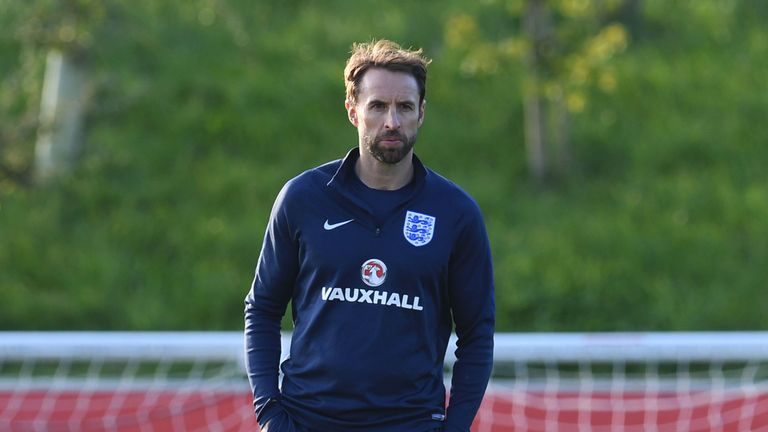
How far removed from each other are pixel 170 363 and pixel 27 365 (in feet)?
3.70

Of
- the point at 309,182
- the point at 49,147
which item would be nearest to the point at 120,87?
the point at 49,147

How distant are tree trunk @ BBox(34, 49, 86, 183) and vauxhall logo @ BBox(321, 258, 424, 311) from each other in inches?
344

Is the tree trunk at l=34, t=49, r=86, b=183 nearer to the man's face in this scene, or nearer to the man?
the man

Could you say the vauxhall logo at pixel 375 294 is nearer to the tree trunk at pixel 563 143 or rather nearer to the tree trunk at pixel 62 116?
the tree trunk at pixel 563 143

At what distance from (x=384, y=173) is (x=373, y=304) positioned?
349 millimetres

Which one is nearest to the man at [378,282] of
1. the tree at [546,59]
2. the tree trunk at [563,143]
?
the tree at [546,59]

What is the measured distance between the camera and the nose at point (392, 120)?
296 centimetres

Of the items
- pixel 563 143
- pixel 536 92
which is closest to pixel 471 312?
pixel 536 92

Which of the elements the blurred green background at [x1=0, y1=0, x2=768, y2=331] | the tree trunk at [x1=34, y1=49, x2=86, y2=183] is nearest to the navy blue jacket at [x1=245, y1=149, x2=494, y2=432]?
the blurred green background at [x1=0, y1=0, x2=768, y2=331]

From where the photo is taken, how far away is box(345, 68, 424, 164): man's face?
298 centimetres

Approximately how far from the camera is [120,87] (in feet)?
40.5

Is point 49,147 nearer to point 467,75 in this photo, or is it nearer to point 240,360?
point 467,75

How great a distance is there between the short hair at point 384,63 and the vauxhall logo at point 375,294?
441 mm

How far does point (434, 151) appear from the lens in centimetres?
1171
